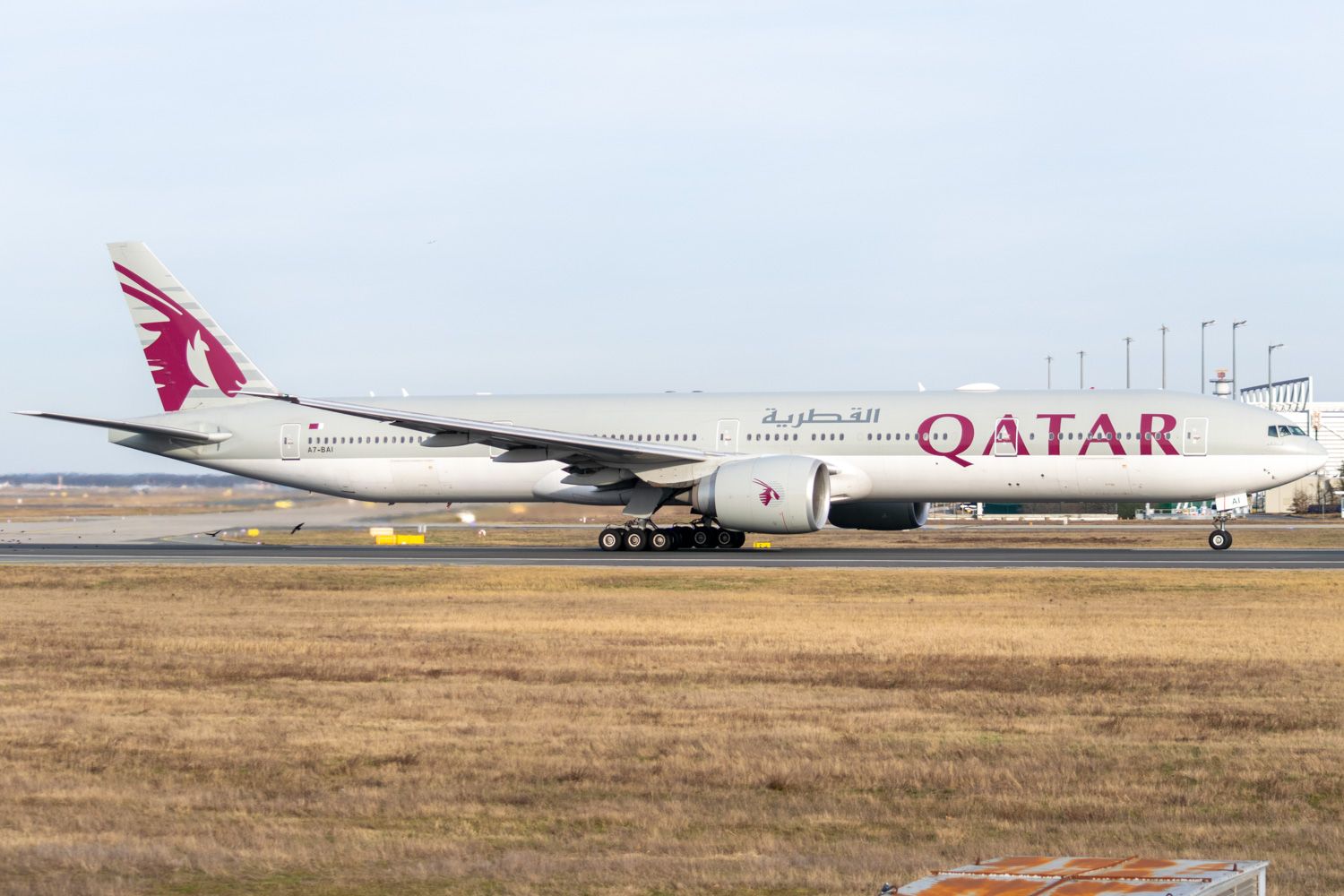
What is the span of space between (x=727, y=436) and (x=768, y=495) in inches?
176

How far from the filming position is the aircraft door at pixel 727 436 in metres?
37.4

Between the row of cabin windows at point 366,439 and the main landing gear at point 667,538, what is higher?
the row of cabin windows at point 366,439

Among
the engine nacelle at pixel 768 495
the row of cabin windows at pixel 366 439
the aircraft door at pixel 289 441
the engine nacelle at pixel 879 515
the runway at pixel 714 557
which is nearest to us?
the runway at pixel 714 557

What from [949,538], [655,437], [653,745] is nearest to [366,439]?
[655,437]

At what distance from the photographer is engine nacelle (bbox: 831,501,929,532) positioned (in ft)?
127

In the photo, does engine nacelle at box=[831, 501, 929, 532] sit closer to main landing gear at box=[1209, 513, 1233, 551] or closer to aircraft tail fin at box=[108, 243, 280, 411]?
main landing gear at box=[1209, 513, 1233, 551]

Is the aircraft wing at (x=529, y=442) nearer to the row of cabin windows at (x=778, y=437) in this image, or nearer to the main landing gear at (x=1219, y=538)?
the row of cabin windows at (x=778, y=437)

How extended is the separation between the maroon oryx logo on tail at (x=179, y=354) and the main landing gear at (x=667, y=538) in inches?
485

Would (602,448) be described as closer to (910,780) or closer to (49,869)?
(910,780)

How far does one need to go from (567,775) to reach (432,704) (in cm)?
339

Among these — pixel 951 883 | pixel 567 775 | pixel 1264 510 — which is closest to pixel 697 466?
pixel 567 775

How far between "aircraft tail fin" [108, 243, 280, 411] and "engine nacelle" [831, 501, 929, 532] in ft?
54.2

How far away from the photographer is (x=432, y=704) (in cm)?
1368

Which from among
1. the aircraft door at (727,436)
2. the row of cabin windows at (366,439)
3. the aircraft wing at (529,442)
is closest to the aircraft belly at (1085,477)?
the aircraft door at (727,436)
